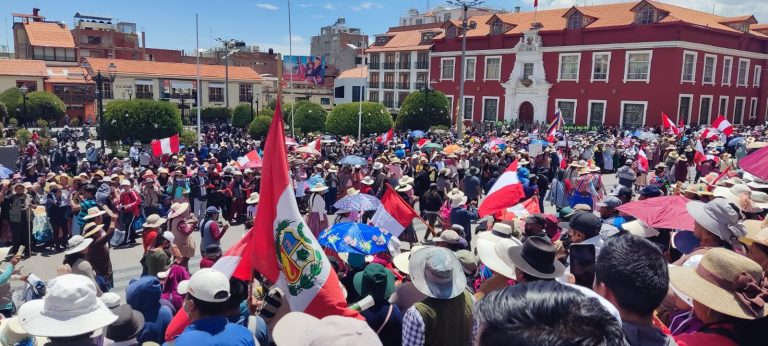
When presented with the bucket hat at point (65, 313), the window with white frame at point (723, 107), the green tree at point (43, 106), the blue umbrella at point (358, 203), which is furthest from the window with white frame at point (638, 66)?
the green tree at point (43, 106)

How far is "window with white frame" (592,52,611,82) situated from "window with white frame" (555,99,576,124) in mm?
2619

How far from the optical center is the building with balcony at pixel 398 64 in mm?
56188

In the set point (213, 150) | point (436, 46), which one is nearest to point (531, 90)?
point (436, 46)

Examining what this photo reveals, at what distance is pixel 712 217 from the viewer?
14.1ft

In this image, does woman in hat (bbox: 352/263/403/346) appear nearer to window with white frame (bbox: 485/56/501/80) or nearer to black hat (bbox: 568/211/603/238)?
black hat (bbox: 568/211/603/238)

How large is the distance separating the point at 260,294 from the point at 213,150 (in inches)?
652

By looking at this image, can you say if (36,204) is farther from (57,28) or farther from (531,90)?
(57,28)

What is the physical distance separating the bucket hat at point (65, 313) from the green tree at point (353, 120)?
28.2 m

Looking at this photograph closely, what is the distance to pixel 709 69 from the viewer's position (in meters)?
39.8

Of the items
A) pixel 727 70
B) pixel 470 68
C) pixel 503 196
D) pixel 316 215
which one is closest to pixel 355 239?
pixel 503 196

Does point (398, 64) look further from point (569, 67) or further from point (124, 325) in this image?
point (124, 325)

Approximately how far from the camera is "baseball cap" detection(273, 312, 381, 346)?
7.29 feet

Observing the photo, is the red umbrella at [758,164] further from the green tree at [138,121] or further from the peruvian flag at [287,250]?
the green tree at [138,121]

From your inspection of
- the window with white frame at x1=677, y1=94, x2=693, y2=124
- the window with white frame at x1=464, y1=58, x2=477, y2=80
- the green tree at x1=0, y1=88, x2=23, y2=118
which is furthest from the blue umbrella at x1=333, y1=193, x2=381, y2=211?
the green tree at x1=0, y1=88, x2=23, y2=118
